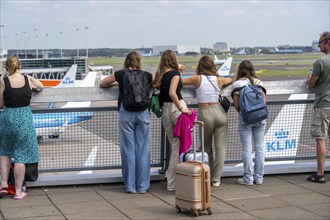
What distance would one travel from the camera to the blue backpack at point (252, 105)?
750 centimetres

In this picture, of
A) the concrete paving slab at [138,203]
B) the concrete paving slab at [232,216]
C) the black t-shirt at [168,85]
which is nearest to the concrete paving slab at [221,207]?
the concrete paving slab at [232,216]

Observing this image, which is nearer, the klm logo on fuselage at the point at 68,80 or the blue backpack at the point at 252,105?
the blue backpack at the point at 252,105

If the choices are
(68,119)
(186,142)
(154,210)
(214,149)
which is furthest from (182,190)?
(68,119)

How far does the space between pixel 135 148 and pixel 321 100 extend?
8.61ft

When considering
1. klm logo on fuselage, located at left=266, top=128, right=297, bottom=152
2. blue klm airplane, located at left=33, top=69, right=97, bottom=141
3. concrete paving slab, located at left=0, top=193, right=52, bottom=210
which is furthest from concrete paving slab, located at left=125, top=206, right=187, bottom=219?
klm logo on fuselage, located at left=266, top=128, right=297, bottom=152

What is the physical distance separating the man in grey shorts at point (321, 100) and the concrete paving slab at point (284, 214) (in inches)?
63.5

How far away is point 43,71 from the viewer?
74.7m

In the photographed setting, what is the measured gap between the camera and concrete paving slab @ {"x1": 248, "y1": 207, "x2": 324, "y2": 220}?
20.4ft

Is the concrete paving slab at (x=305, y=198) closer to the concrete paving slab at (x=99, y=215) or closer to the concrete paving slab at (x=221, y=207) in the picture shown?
the concrete paving slab at (x=221, y=207)

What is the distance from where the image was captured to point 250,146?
7.76 metres

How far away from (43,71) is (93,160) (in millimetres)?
68449

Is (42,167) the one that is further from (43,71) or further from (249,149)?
(43,71)

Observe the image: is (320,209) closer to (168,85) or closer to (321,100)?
(321,100)

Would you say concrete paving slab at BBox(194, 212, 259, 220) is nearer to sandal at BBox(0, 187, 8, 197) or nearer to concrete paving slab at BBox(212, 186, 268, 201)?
concrete paving slab at BBox(212, 186, 268, 201)
